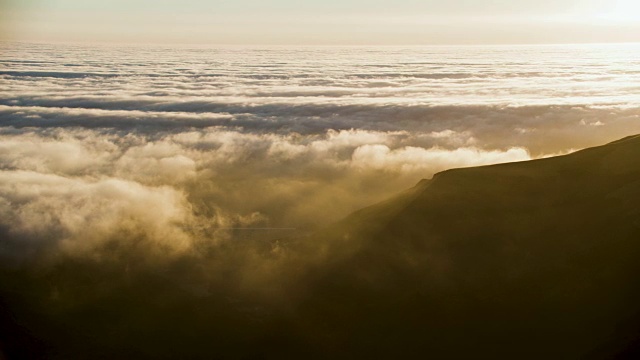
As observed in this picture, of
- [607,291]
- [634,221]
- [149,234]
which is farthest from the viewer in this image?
[149,234]

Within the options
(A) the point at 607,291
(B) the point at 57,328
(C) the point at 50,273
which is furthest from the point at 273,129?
(A) the point at 607,291

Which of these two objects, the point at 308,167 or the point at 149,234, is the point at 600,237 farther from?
the point at 308,167

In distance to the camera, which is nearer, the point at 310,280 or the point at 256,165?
the point at 310,280

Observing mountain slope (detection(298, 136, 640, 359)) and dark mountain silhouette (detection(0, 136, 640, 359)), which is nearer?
mountain slope (detection(298, 136, 640, 359))

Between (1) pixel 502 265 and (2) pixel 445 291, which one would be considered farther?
(2) pixel 445 291

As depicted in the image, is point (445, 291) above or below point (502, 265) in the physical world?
below

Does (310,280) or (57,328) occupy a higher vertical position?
(310,280)

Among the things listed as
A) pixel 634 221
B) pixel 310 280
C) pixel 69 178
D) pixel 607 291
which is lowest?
pixel 69 178

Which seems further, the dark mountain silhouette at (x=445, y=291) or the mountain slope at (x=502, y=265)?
the dark mountain silhouette at (x=445, y=291)
